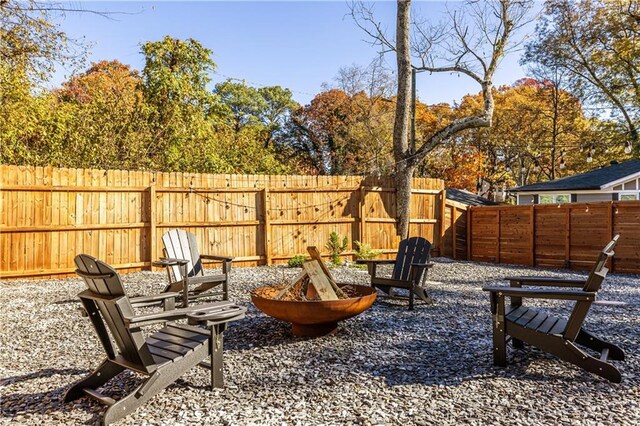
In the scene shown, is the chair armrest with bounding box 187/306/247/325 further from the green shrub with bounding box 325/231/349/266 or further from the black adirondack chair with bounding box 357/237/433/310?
the green shrub with bounding box 325/231/349/266

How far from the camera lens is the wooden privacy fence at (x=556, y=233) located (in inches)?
320

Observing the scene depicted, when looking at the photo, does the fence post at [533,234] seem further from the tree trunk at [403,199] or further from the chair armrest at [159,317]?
the chair armrest at [159,317]

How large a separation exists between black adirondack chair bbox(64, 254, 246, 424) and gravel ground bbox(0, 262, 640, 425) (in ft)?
0.38

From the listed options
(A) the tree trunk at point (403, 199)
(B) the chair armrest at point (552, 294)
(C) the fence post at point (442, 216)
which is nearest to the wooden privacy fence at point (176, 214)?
(A) the tree trunk at point (403, 199)

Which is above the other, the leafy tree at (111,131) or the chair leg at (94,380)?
the leafy tree at (111,131)

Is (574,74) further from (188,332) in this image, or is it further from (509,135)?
(188,332)

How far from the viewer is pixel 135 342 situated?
88.7 inches

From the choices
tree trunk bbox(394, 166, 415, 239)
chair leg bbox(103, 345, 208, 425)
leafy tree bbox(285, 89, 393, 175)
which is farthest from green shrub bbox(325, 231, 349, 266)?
leafy tree bbox(285, 89, 393, 175)

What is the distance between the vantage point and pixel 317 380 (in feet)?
9.12

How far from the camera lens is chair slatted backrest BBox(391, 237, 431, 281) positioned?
533 cm

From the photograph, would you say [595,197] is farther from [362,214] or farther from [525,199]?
[362,214]

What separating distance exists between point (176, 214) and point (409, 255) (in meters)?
4.53

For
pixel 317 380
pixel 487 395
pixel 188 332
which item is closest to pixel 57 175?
pixel 188 332

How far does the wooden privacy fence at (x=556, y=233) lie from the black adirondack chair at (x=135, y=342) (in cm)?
829
